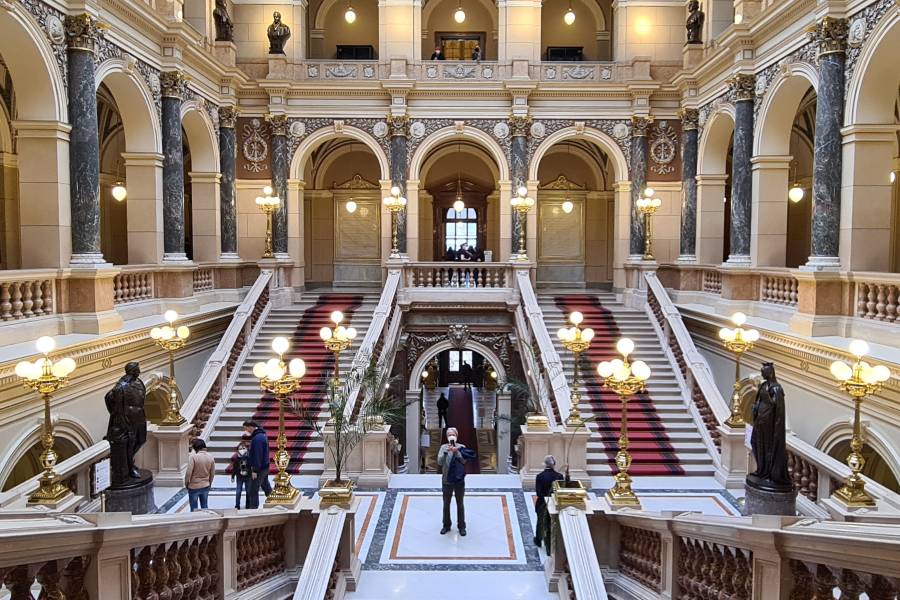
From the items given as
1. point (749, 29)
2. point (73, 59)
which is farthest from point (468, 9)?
point (73, 59)

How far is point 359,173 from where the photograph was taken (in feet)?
88.0

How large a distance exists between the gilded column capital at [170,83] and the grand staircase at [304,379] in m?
6.08

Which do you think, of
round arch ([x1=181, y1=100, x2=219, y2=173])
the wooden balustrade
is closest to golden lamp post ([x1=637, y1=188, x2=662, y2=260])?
the wooden balustrade

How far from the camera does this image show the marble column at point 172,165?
17016mm

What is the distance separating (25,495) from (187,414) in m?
Answer: 5.57

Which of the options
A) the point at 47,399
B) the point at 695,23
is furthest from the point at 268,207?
the point at 695,23

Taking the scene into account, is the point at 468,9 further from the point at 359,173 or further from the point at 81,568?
the point at 81,568

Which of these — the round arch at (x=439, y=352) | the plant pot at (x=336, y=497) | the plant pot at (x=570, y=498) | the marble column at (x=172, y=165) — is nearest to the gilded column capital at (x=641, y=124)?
the round arch at (x=439, y=352)

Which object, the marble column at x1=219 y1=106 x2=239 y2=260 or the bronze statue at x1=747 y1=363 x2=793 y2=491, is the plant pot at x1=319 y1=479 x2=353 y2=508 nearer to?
the bronze statue at x1=747 y1=363 x2=793 y2=491

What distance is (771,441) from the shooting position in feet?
26.8

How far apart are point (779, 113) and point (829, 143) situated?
10.5 feet

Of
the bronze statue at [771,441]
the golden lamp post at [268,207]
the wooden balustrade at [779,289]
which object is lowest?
the bronze statue at [771,441]

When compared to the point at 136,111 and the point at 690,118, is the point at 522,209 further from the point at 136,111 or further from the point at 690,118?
the point at 136,111

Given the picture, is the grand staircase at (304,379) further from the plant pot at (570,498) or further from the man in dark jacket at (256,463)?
the plant pot at (570,498)
